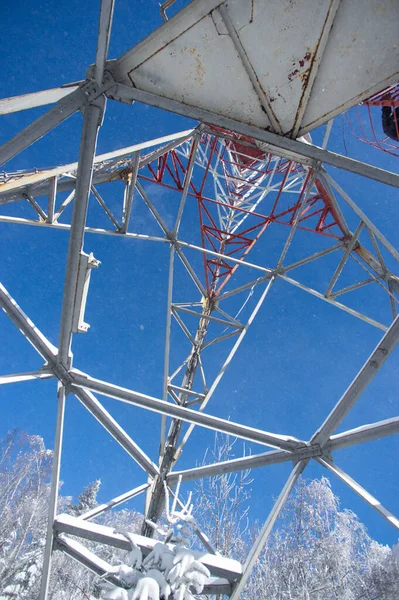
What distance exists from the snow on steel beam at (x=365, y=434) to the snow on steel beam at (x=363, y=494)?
17cm

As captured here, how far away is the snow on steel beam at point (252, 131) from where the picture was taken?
368 centimetres

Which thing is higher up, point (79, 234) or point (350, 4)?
point (350, 4)

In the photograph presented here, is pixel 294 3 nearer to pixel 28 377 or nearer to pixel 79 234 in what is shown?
pixel 79 234

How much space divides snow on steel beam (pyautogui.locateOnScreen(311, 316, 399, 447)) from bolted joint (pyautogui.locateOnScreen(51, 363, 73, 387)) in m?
3.16

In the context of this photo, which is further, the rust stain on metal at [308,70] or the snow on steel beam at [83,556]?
the snow on steel beam at [83,556]

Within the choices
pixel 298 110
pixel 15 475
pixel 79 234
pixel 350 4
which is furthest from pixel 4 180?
pixel 15 475

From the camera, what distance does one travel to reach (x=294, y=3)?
131 inches

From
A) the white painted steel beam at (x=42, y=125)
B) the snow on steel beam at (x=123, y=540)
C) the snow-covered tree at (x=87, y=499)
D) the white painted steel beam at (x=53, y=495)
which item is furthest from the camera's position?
the snow-covered tree at (x=87, y=499)

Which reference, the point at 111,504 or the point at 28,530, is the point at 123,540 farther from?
the point at 28,530

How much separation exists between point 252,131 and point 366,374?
2685 mm

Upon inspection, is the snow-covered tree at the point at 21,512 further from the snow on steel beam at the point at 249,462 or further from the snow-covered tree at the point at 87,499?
the snow on steel beam at the point at 249,462

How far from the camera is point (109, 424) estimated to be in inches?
222

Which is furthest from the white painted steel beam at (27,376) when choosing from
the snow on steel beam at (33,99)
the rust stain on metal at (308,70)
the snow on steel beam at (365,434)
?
A: the rust stain on metal at (308,70)

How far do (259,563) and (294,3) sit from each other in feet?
82.8
